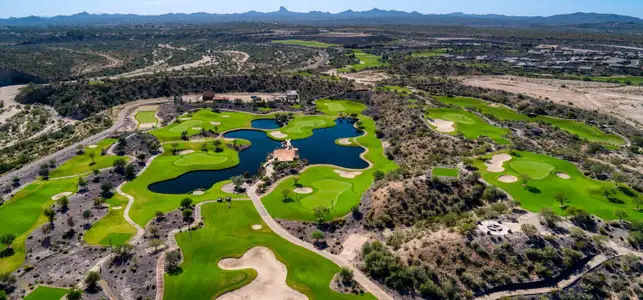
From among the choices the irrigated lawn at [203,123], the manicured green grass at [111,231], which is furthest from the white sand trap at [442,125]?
the manicured green grass at [111,231]

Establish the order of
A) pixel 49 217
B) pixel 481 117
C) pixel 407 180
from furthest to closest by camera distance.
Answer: pixel 481 117, pixel 407 180, pixel 49 217

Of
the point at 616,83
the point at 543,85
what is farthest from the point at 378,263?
the point at 616,83

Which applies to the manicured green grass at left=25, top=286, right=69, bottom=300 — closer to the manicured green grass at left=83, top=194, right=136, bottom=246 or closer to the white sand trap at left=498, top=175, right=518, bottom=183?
the manicured green grass at left=83, top=194, right=136, bottom=246

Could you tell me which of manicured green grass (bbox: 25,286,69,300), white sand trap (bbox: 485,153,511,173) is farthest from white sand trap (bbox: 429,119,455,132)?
manicured green grass (bbox: 25,286,69,300)

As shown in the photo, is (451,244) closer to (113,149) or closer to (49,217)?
(49,217)

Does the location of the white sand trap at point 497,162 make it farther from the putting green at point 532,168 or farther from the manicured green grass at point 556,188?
the putting green at point 532,168

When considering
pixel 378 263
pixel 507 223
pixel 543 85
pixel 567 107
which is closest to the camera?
pixel 378 263
